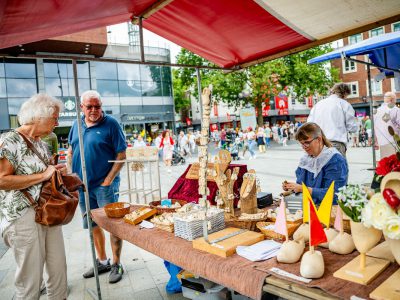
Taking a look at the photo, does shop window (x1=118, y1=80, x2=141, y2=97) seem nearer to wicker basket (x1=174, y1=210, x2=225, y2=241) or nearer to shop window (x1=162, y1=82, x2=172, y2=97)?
shop window (x1=162, y1=82, x2=172, y2=97)

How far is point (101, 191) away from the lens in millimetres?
2980

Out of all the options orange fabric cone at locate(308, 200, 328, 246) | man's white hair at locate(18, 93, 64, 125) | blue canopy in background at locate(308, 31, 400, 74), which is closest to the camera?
orange fabric cone at locate(308, 200, 328, 246)

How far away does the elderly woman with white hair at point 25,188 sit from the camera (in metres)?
1.92

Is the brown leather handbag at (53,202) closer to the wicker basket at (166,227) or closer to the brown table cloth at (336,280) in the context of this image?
the wicker basket at (166,227)

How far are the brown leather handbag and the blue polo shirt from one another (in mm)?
821

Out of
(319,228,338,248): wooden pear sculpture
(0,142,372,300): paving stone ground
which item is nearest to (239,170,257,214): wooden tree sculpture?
(319,228,338,248): wooden pear sculpture

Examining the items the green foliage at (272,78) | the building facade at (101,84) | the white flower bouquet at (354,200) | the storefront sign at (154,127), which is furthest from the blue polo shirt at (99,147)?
the storefront sign at (154,127)

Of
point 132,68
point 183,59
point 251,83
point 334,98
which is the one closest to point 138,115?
point 132,68

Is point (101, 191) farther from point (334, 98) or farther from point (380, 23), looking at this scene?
point (334, 98)

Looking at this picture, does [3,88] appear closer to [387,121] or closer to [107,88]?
[107,88]

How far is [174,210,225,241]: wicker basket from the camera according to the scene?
1796mm

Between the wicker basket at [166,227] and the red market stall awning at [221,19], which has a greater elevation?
the red market stall awning at [221,19]

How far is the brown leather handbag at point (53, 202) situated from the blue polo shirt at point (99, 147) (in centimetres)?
82

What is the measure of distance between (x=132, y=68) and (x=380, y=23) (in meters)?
24.1
